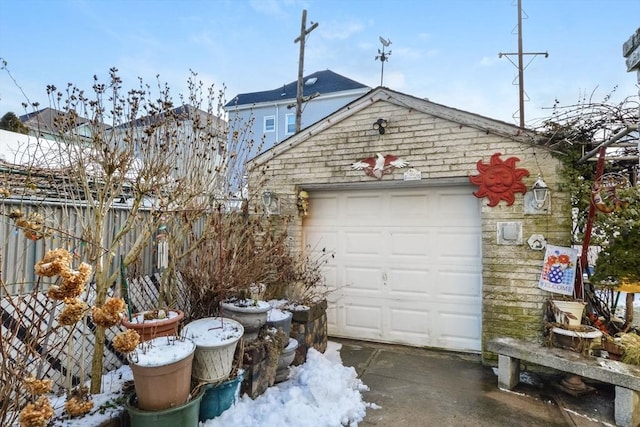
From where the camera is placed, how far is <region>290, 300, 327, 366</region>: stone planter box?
14.2 feet

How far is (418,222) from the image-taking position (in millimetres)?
5305

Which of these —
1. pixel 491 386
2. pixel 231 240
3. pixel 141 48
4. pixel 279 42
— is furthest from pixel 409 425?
pixel 279 42

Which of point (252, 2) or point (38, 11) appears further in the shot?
point (252, 2)

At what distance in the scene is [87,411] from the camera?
2473 millimetres

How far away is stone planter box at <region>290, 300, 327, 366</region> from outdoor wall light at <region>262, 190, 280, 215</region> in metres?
1.77

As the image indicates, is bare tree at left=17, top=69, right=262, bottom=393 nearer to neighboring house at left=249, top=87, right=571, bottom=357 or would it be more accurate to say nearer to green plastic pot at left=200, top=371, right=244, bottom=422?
green plastic pot at left=200, top=371, right=244, bottom=422

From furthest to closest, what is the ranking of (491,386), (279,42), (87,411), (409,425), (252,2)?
1. (279,42)
2. (252,2)
3. (491,386)
4. (409,425)
5. (87,411)

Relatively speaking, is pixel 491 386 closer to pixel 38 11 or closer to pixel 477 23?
pixel 477 23

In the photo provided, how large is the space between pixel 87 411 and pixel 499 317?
4531 millimetres

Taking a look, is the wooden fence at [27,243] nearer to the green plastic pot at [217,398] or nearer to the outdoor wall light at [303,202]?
the green plastic pot at [217,398]

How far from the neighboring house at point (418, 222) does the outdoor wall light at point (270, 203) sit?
0.09 meters

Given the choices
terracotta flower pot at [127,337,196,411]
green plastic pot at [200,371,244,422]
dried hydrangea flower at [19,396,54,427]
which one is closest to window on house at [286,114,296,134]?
green plastic pot at [200,371,244,422]

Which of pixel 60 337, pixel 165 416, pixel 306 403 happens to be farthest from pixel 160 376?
pixel 306 403

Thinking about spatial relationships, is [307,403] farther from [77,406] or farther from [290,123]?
[290,123]
